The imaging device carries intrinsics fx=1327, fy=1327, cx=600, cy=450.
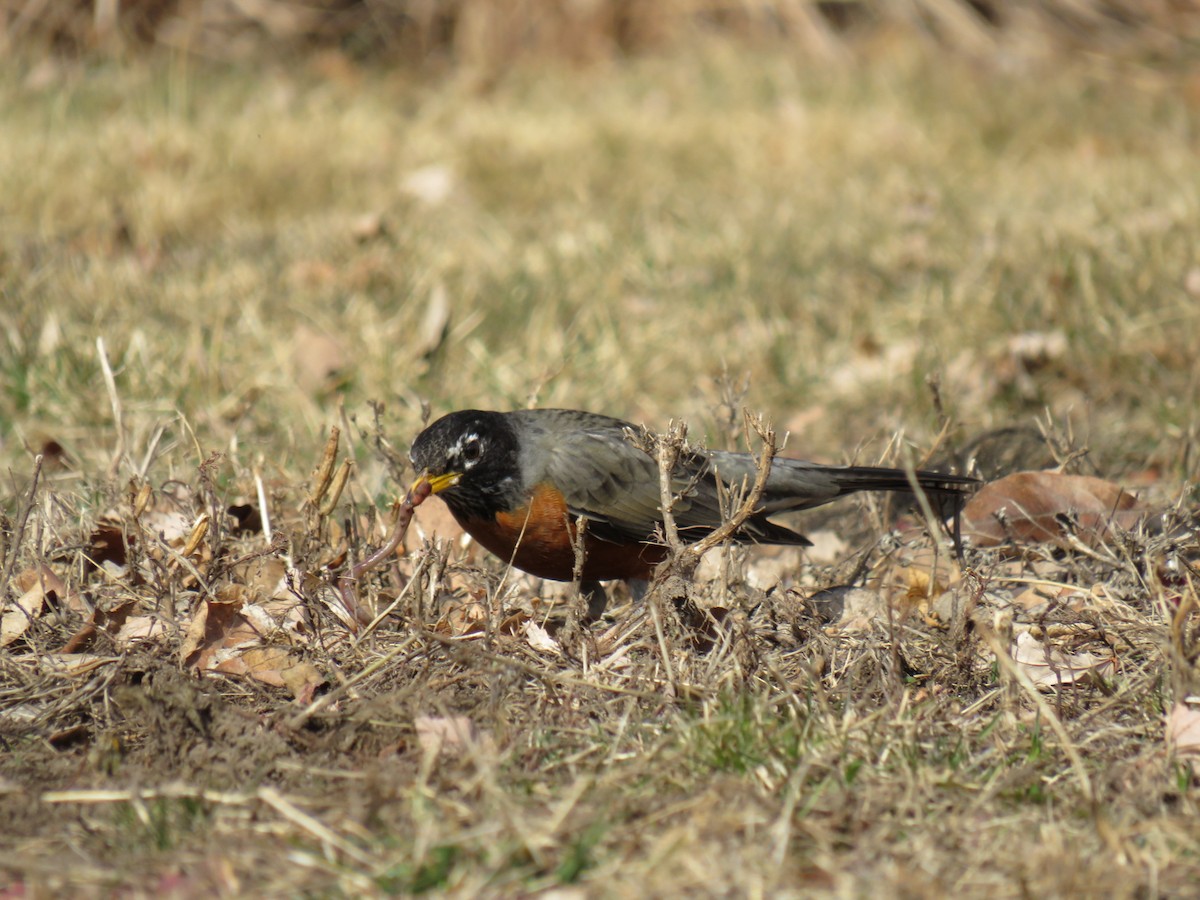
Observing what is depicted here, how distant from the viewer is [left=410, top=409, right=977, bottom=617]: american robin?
11.7ft

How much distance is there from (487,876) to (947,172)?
21.9ft

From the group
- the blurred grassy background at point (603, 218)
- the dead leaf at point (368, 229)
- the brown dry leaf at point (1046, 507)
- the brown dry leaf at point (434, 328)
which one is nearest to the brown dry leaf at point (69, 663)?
the blurred grassy background at point (603, 218)

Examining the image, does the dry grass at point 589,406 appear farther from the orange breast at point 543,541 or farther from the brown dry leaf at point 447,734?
the orange breast at point 543,541

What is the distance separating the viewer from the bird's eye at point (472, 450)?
3582mm

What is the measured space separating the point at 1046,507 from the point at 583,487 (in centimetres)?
128

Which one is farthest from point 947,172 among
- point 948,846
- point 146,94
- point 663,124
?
point 948,846

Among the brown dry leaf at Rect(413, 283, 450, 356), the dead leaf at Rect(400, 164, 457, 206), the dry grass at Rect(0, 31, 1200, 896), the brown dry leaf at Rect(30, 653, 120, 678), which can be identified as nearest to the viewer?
the dry grass at Rect(0, 31, 1200, 896)

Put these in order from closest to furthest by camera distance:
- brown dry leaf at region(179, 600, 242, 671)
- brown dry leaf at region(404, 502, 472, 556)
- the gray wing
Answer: brown dry leaf at region(179, 600, 242, 671), the gray wing, brown dry leaf at region(404, 502, 472, 556)

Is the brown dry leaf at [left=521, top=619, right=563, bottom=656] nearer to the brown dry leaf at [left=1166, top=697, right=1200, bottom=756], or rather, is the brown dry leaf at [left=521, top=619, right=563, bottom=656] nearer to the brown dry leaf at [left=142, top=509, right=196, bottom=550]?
the brown dry leaf at [left=142, top=509, right=196, bottom=550]

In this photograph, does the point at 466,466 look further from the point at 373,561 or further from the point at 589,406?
the point at 589,406

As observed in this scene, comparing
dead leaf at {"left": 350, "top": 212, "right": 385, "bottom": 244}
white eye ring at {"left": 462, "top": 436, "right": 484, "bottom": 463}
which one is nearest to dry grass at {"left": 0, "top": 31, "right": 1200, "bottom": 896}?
dead leaf at {"left": 350, "top": 212, "right": 385, "bottom": 244}

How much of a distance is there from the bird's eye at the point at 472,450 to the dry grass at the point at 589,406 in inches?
12.8

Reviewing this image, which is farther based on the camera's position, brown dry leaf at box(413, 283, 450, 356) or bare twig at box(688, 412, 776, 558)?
brown dry leaf at box(413, 283, 450, 356)

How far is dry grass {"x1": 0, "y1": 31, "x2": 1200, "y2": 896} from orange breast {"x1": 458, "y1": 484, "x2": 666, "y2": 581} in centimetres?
14
